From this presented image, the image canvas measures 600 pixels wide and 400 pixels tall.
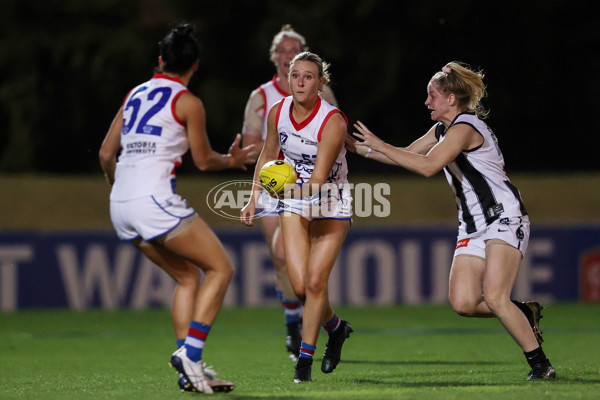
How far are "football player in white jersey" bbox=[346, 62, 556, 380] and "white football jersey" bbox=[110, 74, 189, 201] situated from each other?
1269mm

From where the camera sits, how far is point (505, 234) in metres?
6.32

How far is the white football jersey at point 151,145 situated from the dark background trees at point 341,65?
36.9ft

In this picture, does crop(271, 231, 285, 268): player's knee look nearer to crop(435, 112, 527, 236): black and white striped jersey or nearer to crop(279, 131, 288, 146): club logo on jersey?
crop(279, 131, 288, 146): club logo on jersey

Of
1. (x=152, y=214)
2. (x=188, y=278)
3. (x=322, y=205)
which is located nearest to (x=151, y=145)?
(x=152, y=214)

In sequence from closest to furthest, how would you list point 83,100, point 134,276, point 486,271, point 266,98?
point 486,271 < point 266,98 < point 134,276 < point 83,100

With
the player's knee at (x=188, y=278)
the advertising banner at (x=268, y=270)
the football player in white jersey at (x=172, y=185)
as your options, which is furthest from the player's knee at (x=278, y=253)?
the advertising banner at (x=268, y=270)

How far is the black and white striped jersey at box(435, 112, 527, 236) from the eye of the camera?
6395mm

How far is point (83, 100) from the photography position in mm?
17500

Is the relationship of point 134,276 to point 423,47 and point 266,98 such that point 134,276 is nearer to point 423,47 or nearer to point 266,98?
point 266,98

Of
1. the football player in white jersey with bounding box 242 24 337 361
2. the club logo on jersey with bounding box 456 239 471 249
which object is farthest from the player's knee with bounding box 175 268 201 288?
the football player in white jersey with bounding box 242 24 337 361

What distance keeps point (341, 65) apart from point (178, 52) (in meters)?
11.9

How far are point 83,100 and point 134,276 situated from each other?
205 inches

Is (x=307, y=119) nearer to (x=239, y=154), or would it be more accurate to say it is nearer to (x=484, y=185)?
(x=239, y=154)

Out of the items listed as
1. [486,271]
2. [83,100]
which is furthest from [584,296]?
[83,100]
